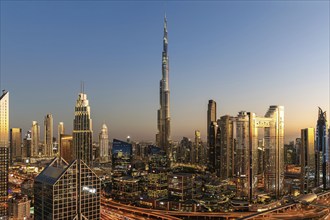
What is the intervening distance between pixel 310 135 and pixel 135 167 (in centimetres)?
2752

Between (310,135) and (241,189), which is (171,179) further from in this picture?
(310,135)

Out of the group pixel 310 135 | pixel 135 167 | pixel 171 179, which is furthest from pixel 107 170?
pixel 310 135

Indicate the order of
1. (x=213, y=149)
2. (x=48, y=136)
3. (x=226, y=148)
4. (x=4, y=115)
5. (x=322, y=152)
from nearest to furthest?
(x=4, y=115) → (x=322, y=152) → (x=226, y=148) → (x=213, y=149) → (x=48, y=136)

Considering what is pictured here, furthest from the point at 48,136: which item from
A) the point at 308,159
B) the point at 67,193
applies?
the point at 67,193

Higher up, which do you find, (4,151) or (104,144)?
(4,151)

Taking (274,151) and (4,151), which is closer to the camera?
(4,151)

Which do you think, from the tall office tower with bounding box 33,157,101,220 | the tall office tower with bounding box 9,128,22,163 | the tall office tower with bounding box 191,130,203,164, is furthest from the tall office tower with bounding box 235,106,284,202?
the tall office tower with bounding box 9,128,22,163

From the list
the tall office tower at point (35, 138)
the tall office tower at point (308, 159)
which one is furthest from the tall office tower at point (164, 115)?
the tall office tower at point (308, 159)

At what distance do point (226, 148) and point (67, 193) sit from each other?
116ft

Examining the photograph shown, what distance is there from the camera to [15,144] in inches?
2402

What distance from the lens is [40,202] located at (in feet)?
42.3

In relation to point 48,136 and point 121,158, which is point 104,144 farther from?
point 121,158

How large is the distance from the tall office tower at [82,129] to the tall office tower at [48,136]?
2317 cm

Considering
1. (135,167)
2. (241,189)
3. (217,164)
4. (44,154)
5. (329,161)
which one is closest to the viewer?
(241,189)
